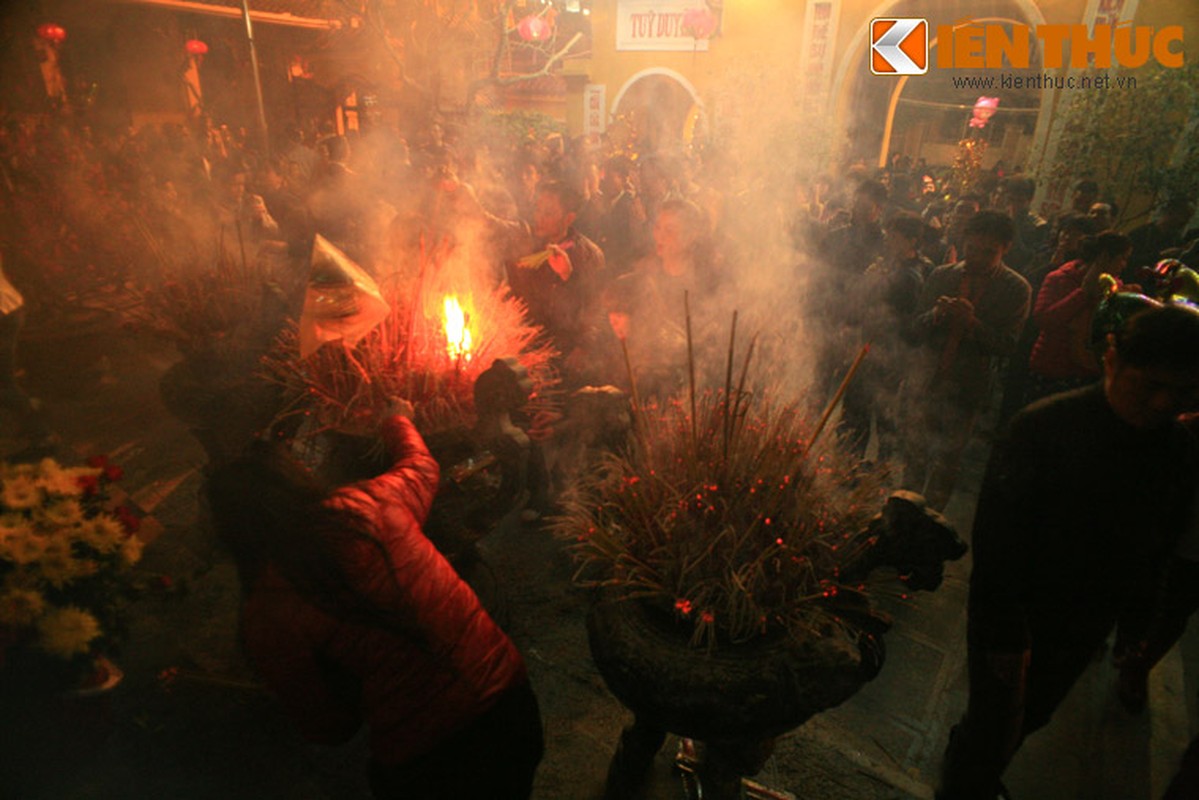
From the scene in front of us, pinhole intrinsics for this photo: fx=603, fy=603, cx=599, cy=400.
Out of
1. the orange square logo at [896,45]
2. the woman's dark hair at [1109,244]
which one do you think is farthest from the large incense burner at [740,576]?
the orange square logo at [896,45]

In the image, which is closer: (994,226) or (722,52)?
(994,226)

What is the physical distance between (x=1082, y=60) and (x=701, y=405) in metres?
17.1

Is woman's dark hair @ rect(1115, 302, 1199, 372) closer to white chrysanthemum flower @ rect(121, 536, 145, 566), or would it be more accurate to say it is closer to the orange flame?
the orange flame

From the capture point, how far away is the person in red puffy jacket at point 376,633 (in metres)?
1.64

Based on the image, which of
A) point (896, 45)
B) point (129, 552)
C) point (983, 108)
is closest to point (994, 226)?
point (129, 552)

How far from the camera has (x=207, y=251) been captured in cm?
532

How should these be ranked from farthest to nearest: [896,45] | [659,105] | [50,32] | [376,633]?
[659,105] → [896,45] → [50,32] → [376,633]

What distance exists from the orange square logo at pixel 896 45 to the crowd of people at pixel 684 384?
10194mm

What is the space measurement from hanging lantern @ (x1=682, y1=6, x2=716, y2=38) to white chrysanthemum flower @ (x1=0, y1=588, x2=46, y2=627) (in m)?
23.7

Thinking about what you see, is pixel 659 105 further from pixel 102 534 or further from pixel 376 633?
pixel 376 633

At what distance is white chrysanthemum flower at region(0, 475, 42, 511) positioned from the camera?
208cm

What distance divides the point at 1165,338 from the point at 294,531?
2.49 m

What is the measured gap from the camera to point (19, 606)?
2.02 meters

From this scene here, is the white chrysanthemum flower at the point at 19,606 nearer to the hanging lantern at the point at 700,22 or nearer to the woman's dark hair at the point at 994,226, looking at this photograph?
the woman's dark hair at the point at 994,226
